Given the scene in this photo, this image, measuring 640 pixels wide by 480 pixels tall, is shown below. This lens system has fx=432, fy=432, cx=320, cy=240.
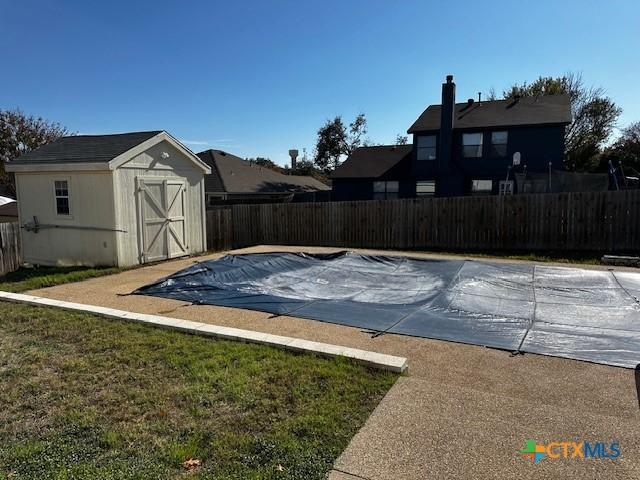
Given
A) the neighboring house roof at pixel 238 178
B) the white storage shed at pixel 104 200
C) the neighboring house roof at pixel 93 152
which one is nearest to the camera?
the neighboring house roof at pixel 93 152

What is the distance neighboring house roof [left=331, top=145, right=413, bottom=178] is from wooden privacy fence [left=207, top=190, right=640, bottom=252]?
32.1ft

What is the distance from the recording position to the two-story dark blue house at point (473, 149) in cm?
2025

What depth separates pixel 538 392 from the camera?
3.66 m

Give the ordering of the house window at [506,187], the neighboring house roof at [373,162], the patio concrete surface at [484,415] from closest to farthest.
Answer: the patio concrete surface at [484,415] < the house window at [506,187] < the neighboring house roof at [373,162]

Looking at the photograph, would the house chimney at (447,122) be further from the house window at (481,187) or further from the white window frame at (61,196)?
the white window frame at (61,196)

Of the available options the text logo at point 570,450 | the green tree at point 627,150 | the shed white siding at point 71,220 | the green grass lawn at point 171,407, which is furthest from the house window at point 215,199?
the green tree at point 627,150

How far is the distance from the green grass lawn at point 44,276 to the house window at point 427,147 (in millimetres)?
17000

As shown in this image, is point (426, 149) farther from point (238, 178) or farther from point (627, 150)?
point (627, 150)

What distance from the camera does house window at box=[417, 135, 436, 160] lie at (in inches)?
886

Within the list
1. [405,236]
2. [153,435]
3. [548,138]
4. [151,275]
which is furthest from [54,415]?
[548,138]

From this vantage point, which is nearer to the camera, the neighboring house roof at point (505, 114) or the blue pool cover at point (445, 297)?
the blue pool cover at point (445, 297)

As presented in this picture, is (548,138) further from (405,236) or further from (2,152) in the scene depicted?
(2,152)

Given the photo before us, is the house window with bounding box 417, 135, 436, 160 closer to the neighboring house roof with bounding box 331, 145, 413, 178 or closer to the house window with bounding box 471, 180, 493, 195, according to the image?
the neighboring house roof with bounding box 331, 145, 413, 178

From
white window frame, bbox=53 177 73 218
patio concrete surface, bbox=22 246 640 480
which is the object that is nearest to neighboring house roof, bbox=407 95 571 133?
white window frame, bbox=53 177 73 218
